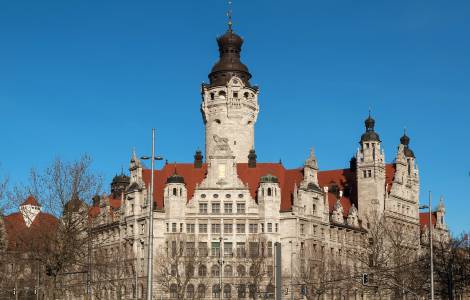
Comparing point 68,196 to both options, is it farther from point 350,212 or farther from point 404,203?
point 404,203

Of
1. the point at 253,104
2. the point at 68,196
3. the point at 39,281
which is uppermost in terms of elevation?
the point at 253,104

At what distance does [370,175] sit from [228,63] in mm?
31159

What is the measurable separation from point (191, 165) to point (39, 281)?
5197cm

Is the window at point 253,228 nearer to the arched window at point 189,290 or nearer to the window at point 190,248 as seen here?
the window at point 190,248

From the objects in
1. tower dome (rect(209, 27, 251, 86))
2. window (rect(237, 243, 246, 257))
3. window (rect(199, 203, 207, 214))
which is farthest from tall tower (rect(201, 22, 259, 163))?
window (rect(237, 243, 246, 257))

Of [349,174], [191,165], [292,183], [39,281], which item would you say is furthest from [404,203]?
[39,281]

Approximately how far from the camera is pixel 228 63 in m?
150

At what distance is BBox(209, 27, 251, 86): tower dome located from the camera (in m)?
149

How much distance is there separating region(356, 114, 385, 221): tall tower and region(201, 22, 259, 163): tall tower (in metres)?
19.1

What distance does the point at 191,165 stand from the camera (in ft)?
452

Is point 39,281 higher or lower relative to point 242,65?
lower

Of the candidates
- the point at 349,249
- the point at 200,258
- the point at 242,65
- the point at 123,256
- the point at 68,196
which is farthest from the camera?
the point at 242,65

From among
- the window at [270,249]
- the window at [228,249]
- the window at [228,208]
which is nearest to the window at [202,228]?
the window at [228,249]

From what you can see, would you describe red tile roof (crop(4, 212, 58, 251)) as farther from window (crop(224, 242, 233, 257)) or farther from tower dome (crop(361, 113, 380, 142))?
tower dome (crop(361, 113, 380, 142))
